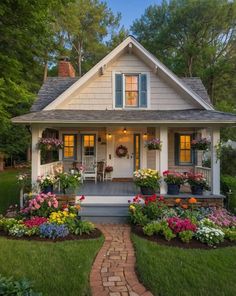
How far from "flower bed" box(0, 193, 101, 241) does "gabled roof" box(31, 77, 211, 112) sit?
517cm

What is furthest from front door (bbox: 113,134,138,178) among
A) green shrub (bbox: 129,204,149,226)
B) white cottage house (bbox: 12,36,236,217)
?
green shrub (bbox: 129,204,149,226)

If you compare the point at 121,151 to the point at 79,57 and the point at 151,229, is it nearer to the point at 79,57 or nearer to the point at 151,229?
the point at 151,229

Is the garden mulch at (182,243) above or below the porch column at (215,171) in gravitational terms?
below

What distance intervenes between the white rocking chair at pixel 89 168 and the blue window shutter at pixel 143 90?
10.1 ft

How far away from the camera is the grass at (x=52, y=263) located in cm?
415

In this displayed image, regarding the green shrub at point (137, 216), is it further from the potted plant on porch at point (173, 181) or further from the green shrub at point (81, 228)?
the potted plant on porch at point (173, 181)

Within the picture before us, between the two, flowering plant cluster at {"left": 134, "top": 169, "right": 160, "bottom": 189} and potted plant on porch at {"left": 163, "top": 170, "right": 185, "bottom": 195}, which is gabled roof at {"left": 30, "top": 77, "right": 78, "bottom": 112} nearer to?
flowering plant cluster at {"left": 134, "top": 169, "right": 160, "bottom": 189}

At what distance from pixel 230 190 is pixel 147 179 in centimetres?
293

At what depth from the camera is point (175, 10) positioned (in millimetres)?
30156

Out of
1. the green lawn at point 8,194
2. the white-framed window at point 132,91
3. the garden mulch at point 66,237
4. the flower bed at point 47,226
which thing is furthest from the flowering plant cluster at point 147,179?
the green lawn at point 8,194

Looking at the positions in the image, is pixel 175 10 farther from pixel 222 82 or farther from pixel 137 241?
pixel 137 241

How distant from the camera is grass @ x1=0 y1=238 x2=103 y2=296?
4148mm

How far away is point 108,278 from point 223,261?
6.84 ft

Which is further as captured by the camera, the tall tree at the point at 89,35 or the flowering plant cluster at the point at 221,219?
the tall tree at the point at 89,35
